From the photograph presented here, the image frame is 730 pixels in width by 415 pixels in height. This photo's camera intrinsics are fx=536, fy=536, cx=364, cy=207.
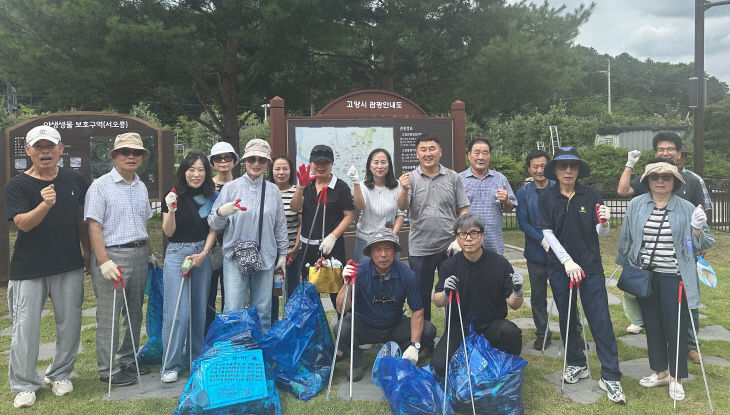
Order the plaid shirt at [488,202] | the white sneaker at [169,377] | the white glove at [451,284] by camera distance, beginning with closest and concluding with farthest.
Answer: the white glove at [451,284] → the white sneaker at [169,377] → the plaid shirt at [488,202]

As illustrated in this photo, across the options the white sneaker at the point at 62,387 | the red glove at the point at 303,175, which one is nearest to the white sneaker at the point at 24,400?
the white sneaker at the point at 62,387

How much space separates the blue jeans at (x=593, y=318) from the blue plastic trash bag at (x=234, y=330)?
2185 mm

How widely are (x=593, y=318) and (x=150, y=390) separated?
3.12m

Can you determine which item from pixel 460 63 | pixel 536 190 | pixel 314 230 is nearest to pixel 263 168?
pixel 314 230

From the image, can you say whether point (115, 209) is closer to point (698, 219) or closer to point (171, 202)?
point (171, 202)

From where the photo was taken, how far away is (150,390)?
373cm

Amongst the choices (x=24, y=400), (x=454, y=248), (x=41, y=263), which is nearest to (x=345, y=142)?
(x=454, y=248)

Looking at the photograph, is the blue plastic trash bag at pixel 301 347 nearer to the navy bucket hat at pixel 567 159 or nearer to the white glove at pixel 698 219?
the navy bucket hat at pixel 567 159

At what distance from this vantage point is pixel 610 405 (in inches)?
133

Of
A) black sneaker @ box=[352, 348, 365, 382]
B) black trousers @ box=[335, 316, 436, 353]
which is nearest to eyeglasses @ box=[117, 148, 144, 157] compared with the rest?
black trousers @ box=[335, 316, 436, 353]

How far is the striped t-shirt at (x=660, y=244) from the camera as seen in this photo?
357cm

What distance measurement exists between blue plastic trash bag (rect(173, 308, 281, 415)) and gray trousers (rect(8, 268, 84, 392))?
3.32 feet

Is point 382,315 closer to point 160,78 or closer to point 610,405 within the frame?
point 610,405

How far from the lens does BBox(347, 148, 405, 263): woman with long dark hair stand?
4336 mm
